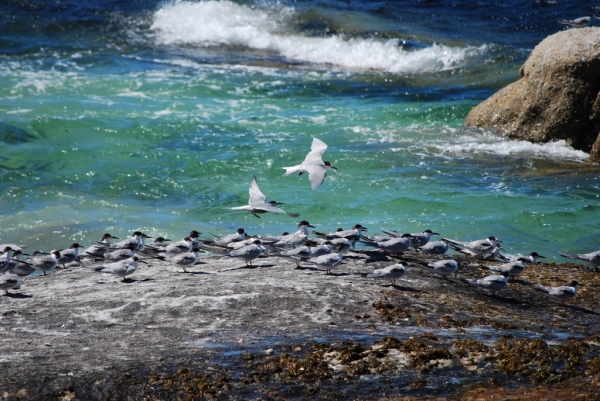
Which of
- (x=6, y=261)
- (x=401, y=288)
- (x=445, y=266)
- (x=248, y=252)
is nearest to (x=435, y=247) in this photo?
(x=445, y=266)

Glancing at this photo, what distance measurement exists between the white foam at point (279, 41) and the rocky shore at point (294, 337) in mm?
20522

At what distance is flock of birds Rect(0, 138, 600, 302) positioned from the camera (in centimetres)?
908

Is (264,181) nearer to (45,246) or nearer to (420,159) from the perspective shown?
(420,159)

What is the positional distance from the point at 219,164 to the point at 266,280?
969 cm

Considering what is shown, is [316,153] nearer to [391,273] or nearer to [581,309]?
[391,273]

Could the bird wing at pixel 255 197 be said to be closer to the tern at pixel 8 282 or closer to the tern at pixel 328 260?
the tern at pixel 328 260

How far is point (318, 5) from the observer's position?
124ft

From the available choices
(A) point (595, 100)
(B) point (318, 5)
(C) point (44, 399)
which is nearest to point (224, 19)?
(B) point (318, 5)

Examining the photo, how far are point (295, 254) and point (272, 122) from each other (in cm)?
1309

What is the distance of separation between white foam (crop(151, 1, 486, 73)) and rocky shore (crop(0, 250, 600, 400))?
20522mm

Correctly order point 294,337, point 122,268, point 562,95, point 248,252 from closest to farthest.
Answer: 1. point 294,337
2. point 122,268
3. point 248,252
4. point 562,95

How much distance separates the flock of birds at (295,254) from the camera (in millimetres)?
9078

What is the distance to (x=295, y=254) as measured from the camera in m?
9.75

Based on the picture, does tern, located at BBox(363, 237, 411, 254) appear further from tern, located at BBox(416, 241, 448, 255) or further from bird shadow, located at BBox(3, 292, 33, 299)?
bird shadow, located at BBox(3, 292, 33, 299)
